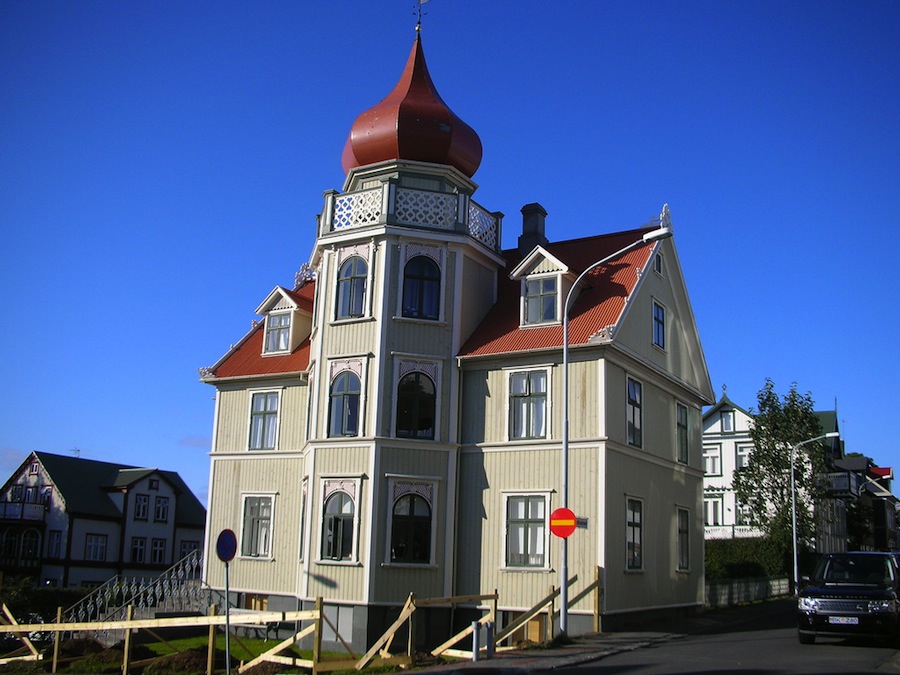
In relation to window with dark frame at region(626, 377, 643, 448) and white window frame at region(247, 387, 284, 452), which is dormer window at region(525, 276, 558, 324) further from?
white window frame at region(247, 387, 284, 452)

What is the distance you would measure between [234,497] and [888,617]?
1924cm

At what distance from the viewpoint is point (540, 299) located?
26109 millimetres

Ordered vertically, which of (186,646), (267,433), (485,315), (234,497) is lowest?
(186,646)

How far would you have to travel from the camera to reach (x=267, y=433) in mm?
29781

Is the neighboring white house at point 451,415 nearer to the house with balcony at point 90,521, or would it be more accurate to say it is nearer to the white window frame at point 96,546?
the house with balcony at point 90,521

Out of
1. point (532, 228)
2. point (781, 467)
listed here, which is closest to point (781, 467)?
point (781, 467)

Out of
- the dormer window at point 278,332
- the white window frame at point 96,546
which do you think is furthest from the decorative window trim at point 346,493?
the white window frame at point 96,546

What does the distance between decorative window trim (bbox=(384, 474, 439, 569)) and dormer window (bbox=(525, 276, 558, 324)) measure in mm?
5242

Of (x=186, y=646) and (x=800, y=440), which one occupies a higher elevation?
(x=800, y=440)

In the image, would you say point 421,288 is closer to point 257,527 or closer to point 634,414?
point 634,414

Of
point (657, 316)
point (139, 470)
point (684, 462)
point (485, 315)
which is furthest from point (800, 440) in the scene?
point (139, 470)

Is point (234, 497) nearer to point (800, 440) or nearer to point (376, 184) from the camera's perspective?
point (376, 184)

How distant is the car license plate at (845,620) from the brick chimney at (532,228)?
1445 cm

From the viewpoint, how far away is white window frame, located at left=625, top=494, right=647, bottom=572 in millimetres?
24750
